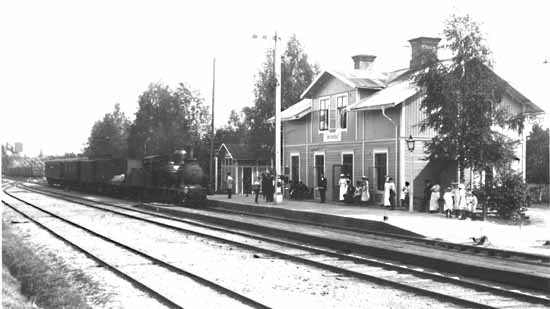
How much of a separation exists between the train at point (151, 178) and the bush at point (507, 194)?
12794 mm

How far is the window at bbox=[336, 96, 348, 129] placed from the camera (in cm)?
2688

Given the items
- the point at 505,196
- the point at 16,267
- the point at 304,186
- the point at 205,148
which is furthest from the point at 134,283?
the point at 205,148

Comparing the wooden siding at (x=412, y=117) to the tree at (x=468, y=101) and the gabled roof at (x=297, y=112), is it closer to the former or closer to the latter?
the tree at (x=468, y=101)

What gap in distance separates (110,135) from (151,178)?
181 feet

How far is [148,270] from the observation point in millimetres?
10070

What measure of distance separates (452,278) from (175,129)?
52.0 meters

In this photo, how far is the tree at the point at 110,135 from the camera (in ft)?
244

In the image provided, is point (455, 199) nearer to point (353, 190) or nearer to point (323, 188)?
point (353, 190)

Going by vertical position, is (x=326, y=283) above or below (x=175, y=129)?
below

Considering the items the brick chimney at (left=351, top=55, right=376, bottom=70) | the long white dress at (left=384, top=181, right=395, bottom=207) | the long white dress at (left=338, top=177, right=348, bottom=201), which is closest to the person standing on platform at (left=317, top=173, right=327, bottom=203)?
the long white dress at (left=338, top=177, right=348, bottom=201)

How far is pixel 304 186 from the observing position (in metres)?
28.7

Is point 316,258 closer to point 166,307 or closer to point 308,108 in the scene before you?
point 166,307

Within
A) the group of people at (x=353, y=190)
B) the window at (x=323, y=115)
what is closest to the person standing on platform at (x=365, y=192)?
the group of people at (x=353, y=190)

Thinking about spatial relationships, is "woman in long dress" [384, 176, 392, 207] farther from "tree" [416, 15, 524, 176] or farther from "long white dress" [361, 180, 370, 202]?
"tree" [416, 15, 524, 176]
